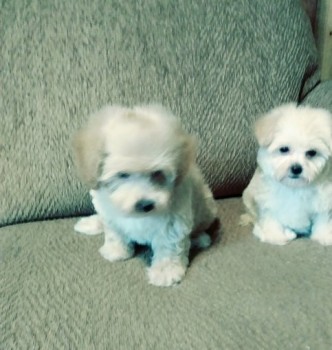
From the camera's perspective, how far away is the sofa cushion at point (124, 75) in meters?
1.53

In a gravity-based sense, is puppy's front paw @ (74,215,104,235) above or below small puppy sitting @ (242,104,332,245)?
below

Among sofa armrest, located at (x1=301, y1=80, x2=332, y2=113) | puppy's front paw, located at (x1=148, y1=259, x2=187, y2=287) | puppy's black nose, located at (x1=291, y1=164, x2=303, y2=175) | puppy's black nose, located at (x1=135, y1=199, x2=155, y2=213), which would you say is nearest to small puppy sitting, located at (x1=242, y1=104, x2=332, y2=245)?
puppy's black nose, located at (x1=291, y1=164, x2=303, y2=175)

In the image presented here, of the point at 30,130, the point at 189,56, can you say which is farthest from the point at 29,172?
the point at 189,56

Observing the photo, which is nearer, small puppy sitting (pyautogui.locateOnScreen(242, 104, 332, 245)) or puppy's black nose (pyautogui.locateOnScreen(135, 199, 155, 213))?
puppy's black nose (pyautogui.locateOnScreen(135, 199, 155, 213))

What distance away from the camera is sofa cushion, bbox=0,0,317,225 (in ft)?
5.01

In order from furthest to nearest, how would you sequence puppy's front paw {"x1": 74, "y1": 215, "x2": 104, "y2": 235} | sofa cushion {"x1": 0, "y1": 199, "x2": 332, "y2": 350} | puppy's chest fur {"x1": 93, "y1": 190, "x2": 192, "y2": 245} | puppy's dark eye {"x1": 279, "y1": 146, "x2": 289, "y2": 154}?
puppy's front paw {"x1": 74, "y1": 215, "x2": 104, "y2": 235}, puppy's dark eye {"x1": 279, "y1": 146, "x2": 289, "y2": 154}, puppy's chest fur {"x1": 93, "y1": 190, "x2": 192, "y2": 245}, sofa cushion {"x1": 0, "y1": 199, "x2": 332, "y2": 350}

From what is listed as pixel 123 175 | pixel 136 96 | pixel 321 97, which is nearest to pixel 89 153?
pixel 123 175

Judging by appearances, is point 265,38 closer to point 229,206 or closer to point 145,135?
point 229,206

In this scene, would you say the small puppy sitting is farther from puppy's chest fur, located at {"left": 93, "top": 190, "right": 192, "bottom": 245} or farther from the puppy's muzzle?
puppy's chest fur, located at {"left": 93, "top": 190, "right": 192, "bottom": 245}

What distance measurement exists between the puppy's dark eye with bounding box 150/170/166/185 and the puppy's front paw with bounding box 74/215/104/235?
1.23 feet

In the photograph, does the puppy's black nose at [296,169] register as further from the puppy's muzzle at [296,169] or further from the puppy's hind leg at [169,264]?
the puppy's hind leg at [169,264]

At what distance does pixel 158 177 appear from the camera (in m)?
1.16

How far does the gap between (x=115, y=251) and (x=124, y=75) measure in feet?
1.90

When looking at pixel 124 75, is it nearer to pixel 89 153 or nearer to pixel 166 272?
pixel 89 153
